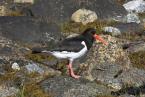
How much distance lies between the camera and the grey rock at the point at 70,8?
85.2 feet

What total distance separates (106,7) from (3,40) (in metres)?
8.43

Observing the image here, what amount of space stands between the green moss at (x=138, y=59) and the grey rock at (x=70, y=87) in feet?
8.98

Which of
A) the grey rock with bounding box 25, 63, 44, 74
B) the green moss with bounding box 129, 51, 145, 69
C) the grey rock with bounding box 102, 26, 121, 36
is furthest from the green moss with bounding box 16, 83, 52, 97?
the grey rock with bounding box 102, 26, 121, 36

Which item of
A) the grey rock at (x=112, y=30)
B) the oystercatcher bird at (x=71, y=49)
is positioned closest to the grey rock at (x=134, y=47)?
the grey rock at (x=112, y=30)

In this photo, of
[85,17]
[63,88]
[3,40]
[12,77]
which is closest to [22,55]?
[3,40]

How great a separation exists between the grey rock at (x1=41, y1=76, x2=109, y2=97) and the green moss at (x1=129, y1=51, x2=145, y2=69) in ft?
8.98

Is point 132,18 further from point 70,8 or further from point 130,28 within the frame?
point 70,8

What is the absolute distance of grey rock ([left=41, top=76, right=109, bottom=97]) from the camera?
15578 millimetres

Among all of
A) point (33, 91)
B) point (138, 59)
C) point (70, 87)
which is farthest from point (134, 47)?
point (33, 91)

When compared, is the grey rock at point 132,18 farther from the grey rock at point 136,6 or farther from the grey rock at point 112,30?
the grey rock at point 112,30

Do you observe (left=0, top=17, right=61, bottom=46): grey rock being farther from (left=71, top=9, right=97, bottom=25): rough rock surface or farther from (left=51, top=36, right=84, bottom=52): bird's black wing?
(left=51, top=36, right=84, bottom=52): bird's black wing

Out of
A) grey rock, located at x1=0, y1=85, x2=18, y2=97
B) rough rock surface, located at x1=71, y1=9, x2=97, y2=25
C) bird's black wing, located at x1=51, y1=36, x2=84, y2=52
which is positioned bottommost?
grey rock, located at x1=0, y1=85, x2=18, y2=97

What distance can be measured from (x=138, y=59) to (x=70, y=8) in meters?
8.44

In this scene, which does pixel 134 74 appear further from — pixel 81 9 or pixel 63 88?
pixel 81 9
